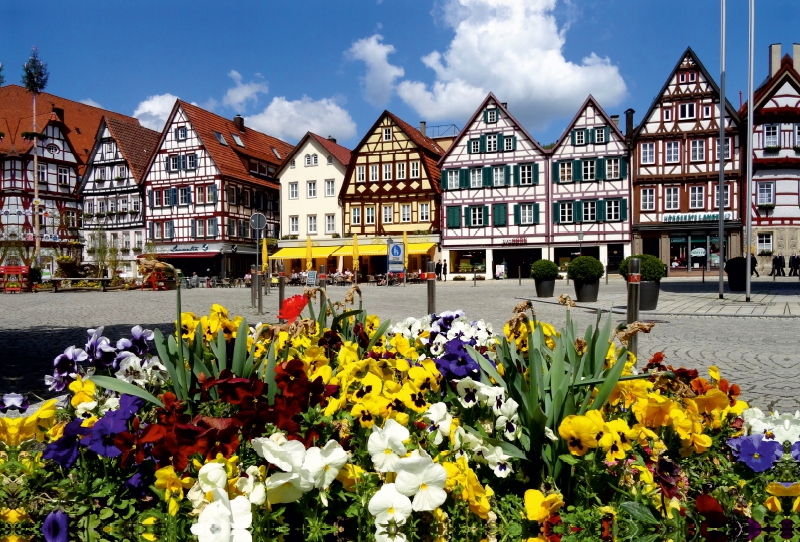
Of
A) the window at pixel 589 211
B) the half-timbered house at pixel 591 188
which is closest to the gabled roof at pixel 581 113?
the half-timbered house at pixel 591 188

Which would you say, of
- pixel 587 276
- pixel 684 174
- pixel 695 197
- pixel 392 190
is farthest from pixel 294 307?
pixel 392 190

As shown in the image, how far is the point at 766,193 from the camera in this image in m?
36.4

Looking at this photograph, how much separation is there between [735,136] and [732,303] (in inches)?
1017

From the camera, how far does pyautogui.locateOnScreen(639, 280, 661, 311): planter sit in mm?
12578

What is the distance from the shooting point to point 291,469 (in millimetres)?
1529

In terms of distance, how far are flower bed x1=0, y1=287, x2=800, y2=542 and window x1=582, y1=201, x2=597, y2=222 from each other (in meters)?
36.7

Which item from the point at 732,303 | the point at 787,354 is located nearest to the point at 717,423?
the point at 787,354

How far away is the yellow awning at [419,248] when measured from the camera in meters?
39.9

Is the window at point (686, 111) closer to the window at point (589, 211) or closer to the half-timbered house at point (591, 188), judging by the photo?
the half-timbered house at point (591, 188)

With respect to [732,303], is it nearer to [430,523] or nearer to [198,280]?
[430,523]

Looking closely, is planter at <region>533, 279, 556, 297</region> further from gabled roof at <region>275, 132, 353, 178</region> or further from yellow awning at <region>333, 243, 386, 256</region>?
gabled roof at <region>275, 132, 353, 178</region>

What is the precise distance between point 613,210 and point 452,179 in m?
10.1

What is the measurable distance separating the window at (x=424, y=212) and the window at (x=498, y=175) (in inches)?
189

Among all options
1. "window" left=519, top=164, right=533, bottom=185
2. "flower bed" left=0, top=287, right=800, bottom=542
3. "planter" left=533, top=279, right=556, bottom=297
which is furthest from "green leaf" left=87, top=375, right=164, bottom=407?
"window" left=519, top=164, right=533, bottom=185
